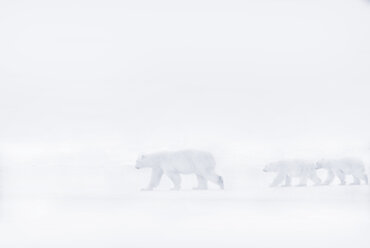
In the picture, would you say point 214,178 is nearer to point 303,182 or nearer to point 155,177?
point 155,177

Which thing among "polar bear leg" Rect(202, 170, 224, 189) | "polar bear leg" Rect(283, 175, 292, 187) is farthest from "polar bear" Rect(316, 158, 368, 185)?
"polar bear leg" Rect(202, 170, 224, 189)

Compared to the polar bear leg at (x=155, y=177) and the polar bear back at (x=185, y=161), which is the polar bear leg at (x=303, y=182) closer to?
the polar bear back at (x=185, y=161)

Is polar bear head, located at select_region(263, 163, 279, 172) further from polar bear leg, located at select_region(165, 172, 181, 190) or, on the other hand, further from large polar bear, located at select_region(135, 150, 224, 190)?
polar bear leg, located at select_region(165, 172, 181, 190)

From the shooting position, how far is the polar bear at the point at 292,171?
2223 mm

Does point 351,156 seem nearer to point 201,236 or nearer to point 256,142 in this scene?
point 256,142

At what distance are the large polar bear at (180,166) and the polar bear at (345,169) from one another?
0.39 meters

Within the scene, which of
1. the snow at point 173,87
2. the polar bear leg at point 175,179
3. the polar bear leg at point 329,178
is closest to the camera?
the polar bear leg at point 175,179

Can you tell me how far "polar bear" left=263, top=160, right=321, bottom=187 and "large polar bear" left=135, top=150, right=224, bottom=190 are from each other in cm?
24

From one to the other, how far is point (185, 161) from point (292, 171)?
41 cm

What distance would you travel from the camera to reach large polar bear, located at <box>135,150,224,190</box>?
2074mm

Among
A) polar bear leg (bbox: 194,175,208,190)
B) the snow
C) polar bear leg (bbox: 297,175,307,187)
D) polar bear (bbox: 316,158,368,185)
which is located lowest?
polar bear leg (bbox: 194,175,208,190)

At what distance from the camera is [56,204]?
203 centimetres

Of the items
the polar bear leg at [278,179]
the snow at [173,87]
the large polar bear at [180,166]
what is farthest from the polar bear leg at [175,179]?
the polar bear leg at [278,179]

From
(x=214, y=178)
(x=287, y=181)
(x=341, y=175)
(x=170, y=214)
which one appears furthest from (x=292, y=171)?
(x=170, y=214)
